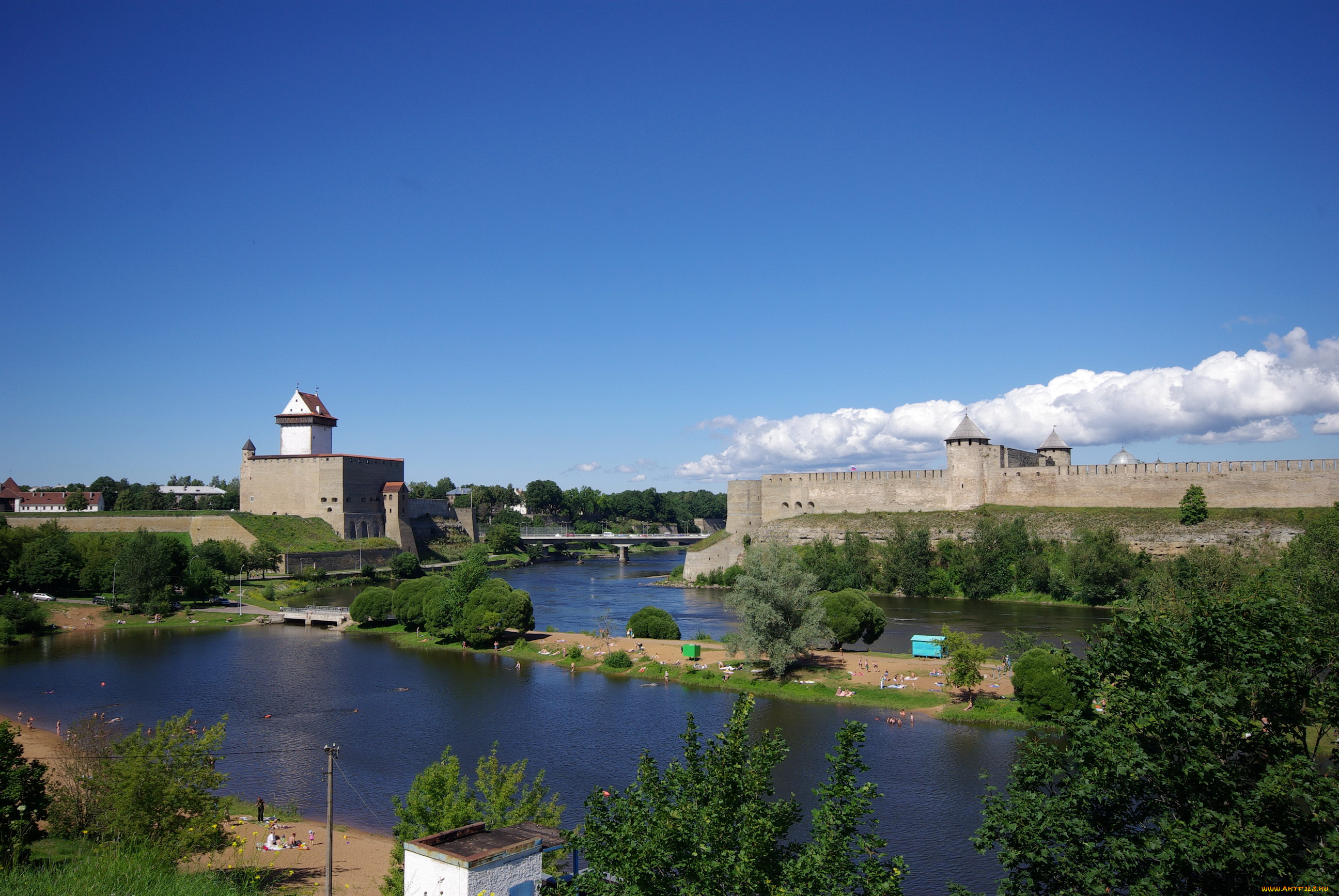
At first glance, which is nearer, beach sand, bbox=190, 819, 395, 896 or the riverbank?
beach sand, bbox=190, 819, 395, 896

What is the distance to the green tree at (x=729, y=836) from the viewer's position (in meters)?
6.41

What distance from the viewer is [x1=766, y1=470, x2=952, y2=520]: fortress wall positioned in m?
50.2

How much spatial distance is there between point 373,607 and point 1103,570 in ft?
100

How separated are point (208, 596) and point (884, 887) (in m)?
42.7

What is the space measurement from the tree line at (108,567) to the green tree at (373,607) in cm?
975

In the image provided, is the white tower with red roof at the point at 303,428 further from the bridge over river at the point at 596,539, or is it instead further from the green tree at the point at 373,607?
the green tree at the point at 373,607

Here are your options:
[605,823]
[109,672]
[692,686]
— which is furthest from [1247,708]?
[109,672]

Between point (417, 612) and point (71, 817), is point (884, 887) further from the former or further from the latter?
point (417, 612)

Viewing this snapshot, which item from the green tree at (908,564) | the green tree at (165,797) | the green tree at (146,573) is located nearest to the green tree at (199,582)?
the green tree at (146,573)

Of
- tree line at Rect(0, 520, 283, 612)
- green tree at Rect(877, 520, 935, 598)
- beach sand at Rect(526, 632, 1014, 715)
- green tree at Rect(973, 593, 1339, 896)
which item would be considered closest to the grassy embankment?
tree line at Rect(0, 520, 283, 612)

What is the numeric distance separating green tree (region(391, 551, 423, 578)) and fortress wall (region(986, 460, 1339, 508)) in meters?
34.9

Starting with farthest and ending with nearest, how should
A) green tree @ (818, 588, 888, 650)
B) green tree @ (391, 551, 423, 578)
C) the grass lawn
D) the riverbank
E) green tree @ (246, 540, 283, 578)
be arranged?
1. green tree @ (391, 551, 423, 578)
2. green tree @ (246, 540, 283, 578)
3. green tree @ (818, 588, 888, 650)
4. the riverbank
5. the grass lawn

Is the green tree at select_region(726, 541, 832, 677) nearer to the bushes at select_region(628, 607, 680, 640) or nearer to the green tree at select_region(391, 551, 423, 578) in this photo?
the bushes at select_region(628, 607, 680, 640)

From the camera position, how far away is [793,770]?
52.1ft
